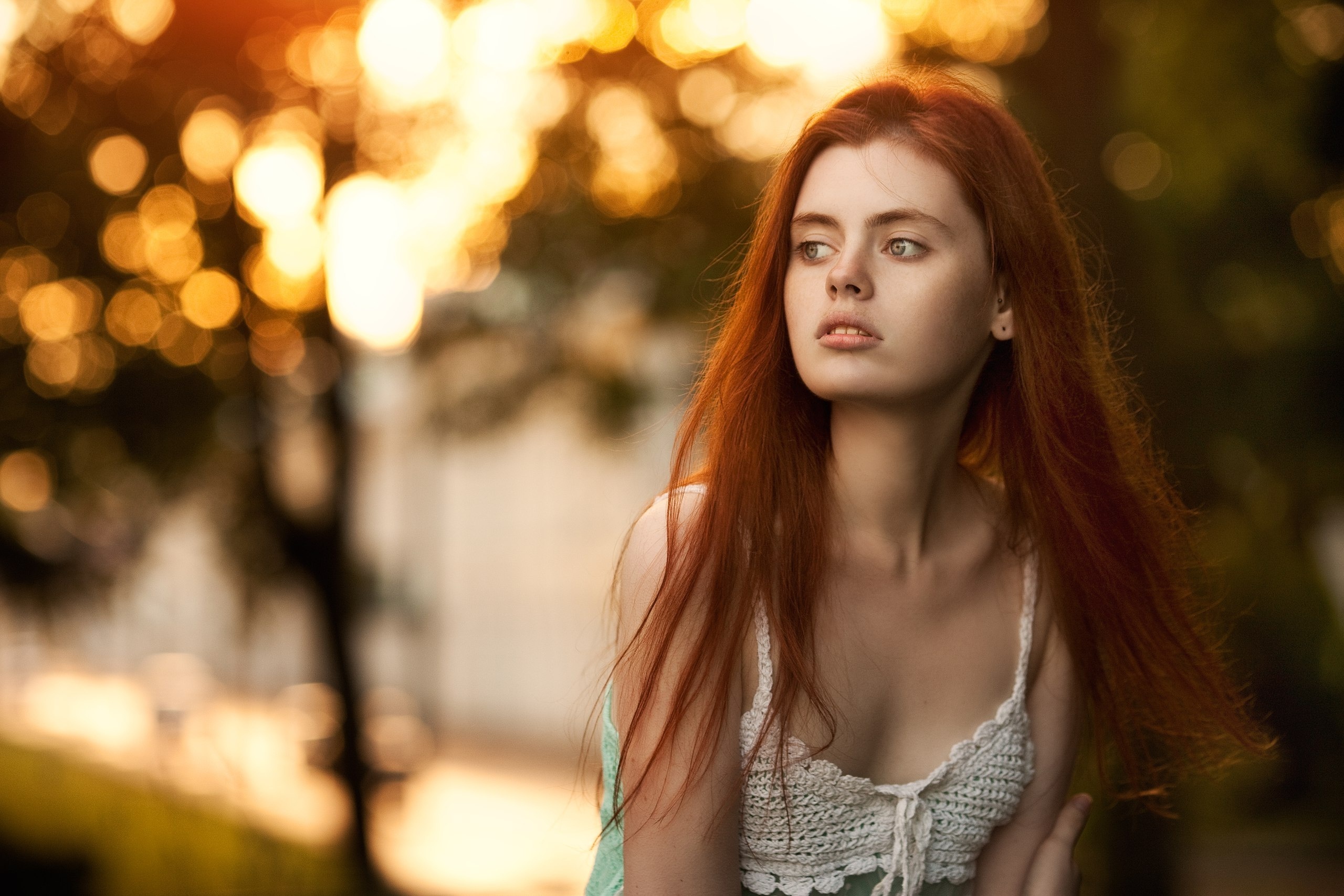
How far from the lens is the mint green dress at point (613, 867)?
159 cm

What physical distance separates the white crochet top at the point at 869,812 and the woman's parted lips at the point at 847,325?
0.36 meters

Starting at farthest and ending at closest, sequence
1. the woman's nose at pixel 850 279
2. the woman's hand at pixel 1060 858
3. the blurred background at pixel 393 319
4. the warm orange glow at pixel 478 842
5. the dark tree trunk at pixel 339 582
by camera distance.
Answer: the warm orange glow at pixel 478 842 → the dark tree trunk at pixel 339 582 → the blurred background at pixel 393 319 → the woman's hand at pixel 1060 858 → the woman's nose at pixel 850 279

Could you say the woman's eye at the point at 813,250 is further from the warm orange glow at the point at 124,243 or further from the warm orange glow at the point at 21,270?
the warm orange glow at the point at 21,270

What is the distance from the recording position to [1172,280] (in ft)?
15.6

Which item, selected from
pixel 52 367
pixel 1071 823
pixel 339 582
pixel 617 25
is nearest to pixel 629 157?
pixel 617 25

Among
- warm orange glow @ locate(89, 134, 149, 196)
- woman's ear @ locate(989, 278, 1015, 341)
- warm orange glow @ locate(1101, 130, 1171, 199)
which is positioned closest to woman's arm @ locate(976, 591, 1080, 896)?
woman's ear @ locate(989, 278, 1015, 341)

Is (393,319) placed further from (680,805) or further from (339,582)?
(680,805)

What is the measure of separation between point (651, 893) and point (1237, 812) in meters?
5.77

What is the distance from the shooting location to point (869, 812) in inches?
62.1

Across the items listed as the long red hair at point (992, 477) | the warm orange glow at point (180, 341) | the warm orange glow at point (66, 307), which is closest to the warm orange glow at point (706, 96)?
the warm orange glow at point (180, 341)

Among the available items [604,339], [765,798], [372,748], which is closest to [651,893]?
[765,798]

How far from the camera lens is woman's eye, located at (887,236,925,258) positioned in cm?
147

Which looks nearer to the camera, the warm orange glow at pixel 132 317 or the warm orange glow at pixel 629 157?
the warm orange glow at pixel 132 317

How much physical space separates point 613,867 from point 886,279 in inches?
33.8
